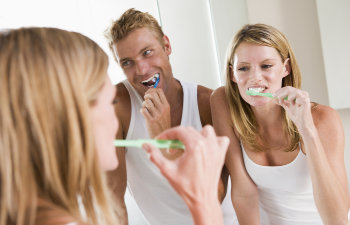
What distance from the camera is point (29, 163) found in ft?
1.34

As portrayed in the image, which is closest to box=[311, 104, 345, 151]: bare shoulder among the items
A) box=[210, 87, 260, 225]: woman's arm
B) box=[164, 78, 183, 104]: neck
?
box=[210, 87, 260, 225]: woman's arm

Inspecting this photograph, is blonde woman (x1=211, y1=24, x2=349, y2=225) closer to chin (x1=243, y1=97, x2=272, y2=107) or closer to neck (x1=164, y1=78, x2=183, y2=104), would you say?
chin (x1=243, y1=97, x2=272, y2=107)

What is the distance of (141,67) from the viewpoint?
1060 millimetres

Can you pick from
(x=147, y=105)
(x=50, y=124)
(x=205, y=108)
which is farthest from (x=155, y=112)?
(x=50, y=124)

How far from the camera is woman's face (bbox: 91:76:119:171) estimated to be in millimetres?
471

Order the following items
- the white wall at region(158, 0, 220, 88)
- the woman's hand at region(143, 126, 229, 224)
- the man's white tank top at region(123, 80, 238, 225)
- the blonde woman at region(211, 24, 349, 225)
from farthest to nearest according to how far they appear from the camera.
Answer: the white wall at region(158, 0, 220, 88) → the man's white tank top at region(123, 80, 238, 225) → the blonde woman at region(211, 24, 349, 225) → the woman's hand at region(143, 126, 229, 224)

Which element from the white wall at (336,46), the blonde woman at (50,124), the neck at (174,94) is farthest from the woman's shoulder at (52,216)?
the white wall at (336,46)

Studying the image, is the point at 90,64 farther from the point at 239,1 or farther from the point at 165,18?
the point at 239,1

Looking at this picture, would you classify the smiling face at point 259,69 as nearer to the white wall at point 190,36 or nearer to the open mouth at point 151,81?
the open mouth at point 151,81

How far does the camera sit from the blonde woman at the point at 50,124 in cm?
39

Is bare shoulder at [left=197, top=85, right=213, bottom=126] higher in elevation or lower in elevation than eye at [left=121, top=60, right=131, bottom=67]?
lower

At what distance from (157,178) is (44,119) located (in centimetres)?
79

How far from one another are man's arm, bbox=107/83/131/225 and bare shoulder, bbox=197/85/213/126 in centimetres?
23

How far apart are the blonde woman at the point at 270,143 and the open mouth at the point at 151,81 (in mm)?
215
